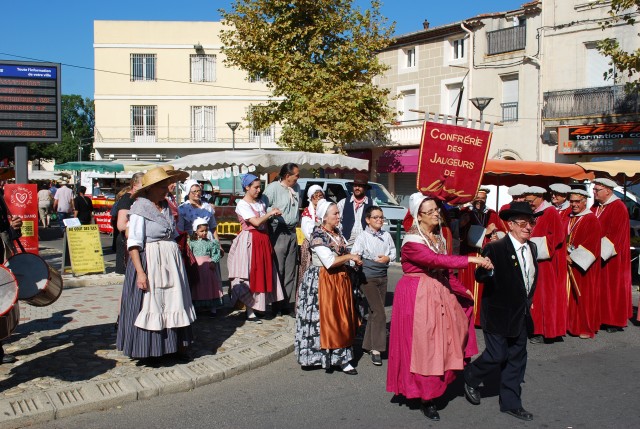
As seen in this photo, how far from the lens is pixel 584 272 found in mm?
8523

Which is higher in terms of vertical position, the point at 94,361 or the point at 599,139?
the point at 599,139

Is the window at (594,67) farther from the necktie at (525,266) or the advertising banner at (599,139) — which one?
the necktie at (525,266)

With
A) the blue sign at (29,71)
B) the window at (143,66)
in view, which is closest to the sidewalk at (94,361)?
the blue sign at (29,71)

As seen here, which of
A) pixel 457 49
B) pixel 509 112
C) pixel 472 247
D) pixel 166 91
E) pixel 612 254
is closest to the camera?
pixel 472 247

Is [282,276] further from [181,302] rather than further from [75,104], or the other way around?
[75,104]

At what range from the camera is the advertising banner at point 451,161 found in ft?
21.2

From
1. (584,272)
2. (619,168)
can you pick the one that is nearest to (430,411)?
(584,272)

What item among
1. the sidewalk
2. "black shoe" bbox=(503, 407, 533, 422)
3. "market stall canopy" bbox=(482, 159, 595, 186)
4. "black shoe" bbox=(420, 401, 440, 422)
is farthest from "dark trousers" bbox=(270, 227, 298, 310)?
"market stall canopy" bbox=(482, 159, 595, 186)

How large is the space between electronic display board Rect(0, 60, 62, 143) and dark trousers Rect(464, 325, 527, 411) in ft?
27.7

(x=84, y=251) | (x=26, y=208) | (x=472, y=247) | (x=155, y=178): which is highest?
(x=155, y=178)

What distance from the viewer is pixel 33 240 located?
1184 centimetres

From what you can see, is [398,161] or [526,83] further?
[398,161]

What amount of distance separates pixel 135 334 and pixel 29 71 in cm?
672

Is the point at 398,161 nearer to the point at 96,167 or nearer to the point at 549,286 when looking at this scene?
the point at 96,167
